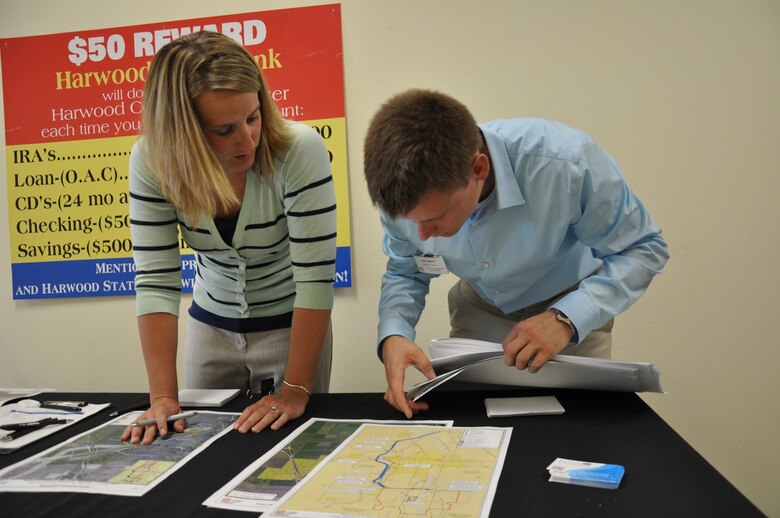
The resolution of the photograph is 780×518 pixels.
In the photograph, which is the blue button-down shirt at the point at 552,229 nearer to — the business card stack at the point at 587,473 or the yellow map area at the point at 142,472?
the business card stack at the point at 587,473

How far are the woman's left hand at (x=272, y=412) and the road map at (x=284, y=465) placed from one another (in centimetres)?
4

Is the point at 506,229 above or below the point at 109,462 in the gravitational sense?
above

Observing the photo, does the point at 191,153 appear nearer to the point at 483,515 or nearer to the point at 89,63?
the point at 483,515

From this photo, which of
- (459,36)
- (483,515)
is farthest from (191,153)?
(459,36)

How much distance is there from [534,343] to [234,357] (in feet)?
2.46

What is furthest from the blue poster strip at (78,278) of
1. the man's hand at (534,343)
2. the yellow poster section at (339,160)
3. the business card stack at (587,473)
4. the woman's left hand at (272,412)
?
the business card stack at (587,473)

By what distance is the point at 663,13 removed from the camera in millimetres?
2213

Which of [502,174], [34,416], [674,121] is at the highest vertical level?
[674,121]

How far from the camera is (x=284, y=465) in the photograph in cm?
92

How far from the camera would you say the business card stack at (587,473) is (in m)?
0.79

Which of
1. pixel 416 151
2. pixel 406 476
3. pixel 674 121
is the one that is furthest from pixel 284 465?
pixel 674 121

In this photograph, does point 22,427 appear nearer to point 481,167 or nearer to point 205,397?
point 205,397

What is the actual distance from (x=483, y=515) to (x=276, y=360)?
844 millimetres

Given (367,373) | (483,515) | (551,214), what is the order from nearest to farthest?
(483,515) → (551,214) → (367,373)
